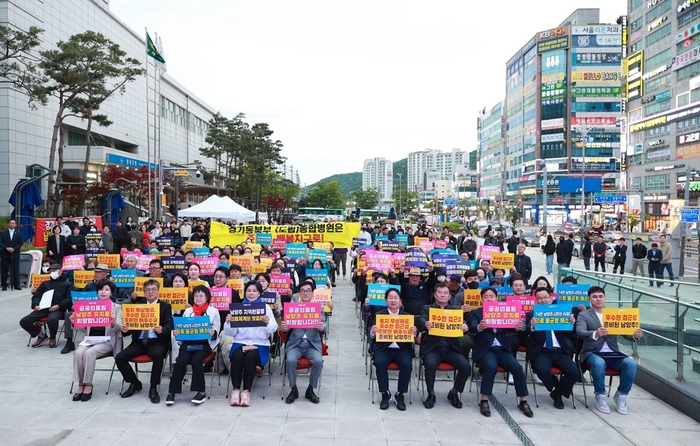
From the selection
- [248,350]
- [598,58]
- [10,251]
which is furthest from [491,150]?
[248,350]

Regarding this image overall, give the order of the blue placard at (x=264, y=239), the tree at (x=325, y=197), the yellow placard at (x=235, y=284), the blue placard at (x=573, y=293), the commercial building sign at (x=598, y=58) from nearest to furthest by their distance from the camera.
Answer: the blue placard at (x=573, y=293) < the yellow placard at (x=235, y=284) < the blue placard at (x=264, y=239) < the commercial building sign at (x=598, y=58) < the tree at (x=325, y=197)

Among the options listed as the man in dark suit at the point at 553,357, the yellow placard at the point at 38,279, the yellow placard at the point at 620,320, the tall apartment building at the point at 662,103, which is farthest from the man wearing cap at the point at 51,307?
the tall apartment building at the point at 662,103

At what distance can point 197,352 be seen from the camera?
6340 mm

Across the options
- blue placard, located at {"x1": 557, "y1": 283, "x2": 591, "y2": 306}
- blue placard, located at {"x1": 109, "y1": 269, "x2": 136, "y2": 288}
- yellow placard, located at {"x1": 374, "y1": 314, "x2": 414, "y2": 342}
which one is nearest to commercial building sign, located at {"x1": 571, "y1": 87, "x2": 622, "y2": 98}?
blue placard, located at {"x1": 557, "y1": 283, "x2": 591, "y2": 306}

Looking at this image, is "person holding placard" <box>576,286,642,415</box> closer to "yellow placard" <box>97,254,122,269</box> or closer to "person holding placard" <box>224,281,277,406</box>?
"person holding placard" <box>224,281,277,406</box>

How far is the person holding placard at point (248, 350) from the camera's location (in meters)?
6.17

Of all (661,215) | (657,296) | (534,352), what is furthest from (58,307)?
(661,215)

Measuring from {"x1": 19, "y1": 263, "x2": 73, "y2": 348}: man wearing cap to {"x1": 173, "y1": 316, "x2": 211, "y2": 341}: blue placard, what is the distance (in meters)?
3.38

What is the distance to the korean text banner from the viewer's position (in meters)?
16.2

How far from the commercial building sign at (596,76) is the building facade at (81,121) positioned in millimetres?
60140

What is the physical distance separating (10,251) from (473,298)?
12200mm

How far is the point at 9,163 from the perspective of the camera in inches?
1164

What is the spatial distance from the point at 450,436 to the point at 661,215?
212 ft

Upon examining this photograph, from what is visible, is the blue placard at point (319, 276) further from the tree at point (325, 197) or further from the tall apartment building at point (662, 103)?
the tree at point (325, 197)
